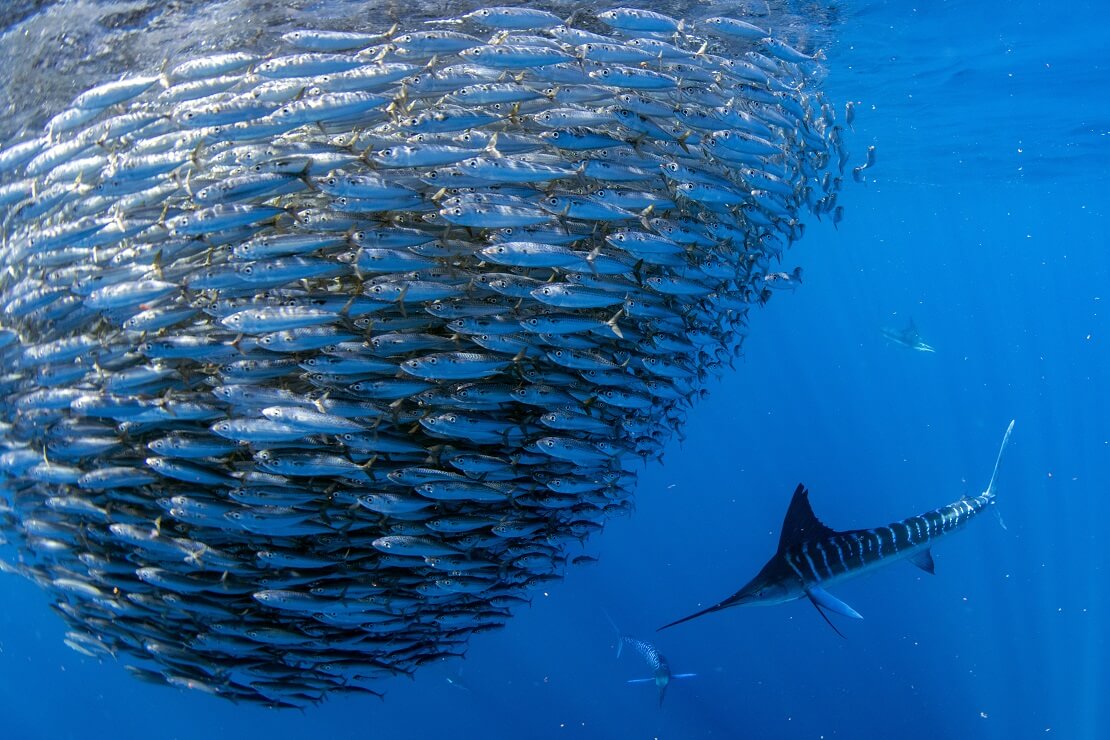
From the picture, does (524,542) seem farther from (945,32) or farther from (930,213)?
(930,213)

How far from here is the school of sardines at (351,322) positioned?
423 cm

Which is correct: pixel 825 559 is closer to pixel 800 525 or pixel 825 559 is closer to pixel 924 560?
pixel 800 525

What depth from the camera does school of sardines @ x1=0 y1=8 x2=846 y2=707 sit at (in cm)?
423

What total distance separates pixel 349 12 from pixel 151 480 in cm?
560

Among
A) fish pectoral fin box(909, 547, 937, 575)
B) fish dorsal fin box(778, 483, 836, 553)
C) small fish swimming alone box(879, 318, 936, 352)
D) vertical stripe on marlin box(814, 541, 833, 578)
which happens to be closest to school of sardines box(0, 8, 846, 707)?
fish dorsal fin box(778, 483, 836, 553)

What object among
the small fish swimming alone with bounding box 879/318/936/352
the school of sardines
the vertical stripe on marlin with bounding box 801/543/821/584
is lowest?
the vertical stripe on marlin with bounding box 801/543/821/584

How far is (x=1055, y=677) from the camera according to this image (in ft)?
59.3

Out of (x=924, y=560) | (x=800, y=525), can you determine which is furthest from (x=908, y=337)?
(x=800, y=525)

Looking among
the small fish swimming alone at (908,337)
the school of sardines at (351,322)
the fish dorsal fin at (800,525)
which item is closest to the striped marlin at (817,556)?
the fish dorsal fin at (800,525)

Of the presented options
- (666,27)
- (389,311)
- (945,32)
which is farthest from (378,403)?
(945,32)

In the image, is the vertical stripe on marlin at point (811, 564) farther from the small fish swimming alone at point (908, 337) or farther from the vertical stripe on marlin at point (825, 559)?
the small fish swimming alone at point (908, 337)

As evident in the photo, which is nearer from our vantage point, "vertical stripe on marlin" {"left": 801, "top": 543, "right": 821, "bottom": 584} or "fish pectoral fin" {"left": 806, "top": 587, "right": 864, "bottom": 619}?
"fish pectoral fin" {"left": 806, "top": 587, "right": 864, "bottom": 619}

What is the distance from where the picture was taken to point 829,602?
6.16 metres

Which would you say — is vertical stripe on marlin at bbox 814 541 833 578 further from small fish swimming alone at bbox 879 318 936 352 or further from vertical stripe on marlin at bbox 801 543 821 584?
small fish swimming alone at bbox 879 318 936 352
